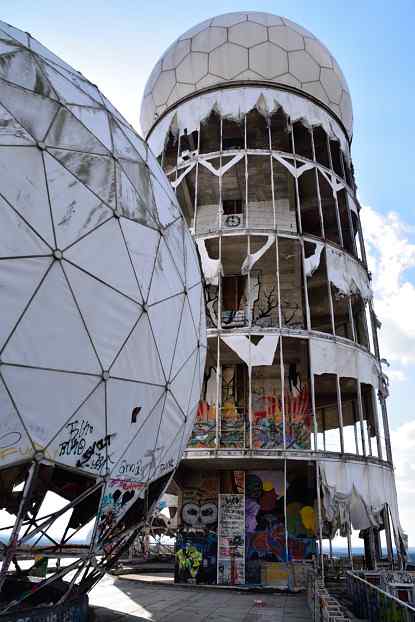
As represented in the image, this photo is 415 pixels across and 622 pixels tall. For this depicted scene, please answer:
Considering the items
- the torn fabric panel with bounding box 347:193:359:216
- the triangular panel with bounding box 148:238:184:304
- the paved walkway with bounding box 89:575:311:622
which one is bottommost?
the paved walkway with bounding box 89:575:311:622

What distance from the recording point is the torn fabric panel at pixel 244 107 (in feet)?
81.7

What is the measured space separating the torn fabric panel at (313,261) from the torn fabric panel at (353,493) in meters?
8.41

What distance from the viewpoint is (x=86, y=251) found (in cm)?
752

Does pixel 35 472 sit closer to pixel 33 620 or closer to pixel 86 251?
pixel 33 620

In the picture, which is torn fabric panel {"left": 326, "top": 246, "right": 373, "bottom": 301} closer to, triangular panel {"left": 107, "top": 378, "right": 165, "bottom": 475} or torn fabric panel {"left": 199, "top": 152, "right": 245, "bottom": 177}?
torn fabric panel {"left": 199, "top": 152, "right": 245, "bottom": 177}

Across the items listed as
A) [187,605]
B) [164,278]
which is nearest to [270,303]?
[187,605]

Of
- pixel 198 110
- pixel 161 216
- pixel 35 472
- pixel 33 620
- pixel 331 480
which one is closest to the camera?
pixel 35 472

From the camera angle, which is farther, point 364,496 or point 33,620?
point 364,496

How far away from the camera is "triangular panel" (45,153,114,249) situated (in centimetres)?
727

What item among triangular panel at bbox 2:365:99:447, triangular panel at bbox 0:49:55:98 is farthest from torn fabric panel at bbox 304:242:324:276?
triangular panel at bbox 2:365:99:447

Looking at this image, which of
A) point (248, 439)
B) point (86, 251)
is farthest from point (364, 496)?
point (86, 251)

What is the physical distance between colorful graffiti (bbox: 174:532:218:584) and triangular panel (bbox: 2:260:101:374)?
14.6 meters

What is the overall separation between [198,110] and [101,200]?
19.9 metres

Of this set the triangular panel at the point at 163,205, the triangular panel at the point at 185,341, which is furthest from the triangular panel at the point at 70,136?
the triangular panel at the point at 185,341
